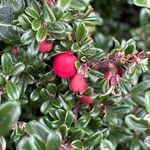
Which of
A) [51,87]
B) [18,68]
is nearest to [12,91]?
[18,68]

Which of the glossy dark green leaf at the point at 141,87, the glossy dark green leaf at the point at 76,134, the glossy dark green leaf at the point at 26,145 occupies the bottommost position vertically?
the glossy dark green leaf at the point at 141,87

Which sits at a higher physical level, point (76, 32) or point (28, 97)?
point (76, 32)

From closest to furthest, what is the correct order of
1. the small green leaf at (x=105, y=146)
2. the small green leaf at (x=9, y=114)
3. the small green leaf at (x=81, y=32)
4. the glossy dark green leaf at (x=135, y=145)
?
the small green leaf at (x=9, y=114) → the small green leaf at (x=105, y=146) → the small green leaf at (x=81, y=32) → the glossy dark green leaf at (x=135, y=145)

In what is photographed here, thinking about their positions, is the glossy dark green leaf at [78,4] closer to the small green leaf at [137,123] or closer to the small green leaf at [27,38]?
the small green leaf at [27,38]

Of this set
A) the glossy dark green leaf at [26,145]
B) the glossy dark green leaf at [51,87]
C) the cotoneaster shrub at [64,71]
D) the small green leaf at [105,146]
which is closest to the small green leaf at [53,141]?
the glossy dark green leaf at [26,145]

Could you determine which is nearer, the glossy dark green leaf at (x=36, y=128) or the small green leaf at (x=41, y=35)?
the glossy dark green leaf at (x=36, y=128)

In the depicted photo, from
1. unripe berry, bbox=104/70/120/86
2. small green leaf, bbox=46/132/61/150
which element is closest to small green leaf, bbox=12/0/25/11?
unripe berry, bbox=104/70/120/86

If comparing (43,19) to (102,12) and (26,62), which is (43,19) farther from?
(102,12)

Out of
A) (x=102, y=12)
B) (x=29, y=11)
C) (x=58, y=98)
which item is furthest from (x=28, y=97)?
(x=102, y=12)
